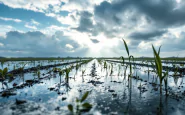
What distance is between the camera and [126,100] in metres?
6.93

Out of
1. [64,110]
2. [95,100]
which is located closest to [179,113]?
[95,100]

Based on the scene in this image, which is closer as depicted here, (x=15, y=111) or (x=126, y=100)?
(x=15, y=111)

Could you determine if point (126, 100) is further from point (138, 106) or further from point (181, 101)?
point (181, 101)

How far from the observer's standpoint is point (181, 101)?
22.4ft

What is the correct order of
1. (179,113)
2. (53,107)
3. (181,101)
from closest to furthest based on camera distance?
(179,113) → (53,107) → (181,101)

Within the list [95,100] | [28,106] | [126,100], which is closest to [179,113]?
[126,100]

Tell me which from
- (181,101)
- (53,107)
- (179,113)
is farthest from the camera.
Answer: (181,101)

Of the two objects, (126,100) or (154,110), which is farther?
(126,100)

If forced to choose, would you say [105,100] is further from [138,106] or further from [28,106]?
[28,106]

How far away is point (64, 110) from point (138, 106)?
3.34 meters

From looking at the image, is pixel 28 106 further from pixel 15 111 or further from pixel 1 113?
pixel 1 113

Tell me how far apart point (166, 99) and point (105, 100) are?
3.29 meters

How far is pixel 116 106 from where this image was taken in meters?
6.07

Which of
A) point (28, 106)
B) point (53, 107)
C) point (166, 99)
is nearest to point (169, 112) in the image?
point (166, 99)
